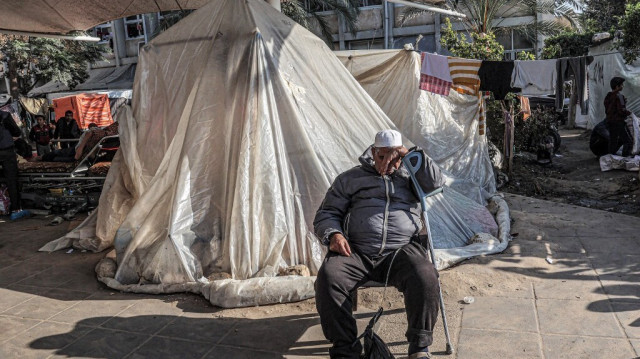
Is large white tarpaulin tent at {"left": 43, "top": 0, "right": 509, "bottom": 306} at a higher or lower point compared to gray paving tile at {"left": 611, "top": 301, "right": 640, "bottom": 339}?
higher

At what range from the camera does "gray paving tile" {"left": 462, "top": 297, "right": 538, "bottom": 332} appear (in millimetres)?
3812

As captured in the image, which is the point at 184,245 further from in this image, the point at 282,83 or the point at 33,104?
the point at 33,104

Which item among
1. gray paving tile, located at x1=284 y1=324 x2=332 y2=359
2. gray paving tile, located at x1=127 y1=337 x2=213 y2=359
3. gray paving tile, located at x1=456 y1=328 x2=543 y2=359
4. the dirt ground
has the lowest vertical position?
the dirt ground

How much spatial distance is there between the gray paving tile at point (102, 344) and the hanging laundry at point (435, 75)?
5890 millimetres

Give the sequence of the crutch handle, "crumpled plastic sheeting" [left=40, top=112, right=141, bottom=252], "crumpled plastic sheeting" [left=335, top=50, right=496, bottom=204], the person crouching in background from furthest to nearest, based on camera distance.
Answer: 1. the person crouching in background
2. "crumpled plastic sheeting" [left=335, top=50, right=496, bottom=204]
3. "crumpled plastic sheeting" [left=40, top=112, right=141, bottom=252]
4. the crutch handle

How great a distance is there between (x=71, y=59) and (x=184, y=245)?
886 inches

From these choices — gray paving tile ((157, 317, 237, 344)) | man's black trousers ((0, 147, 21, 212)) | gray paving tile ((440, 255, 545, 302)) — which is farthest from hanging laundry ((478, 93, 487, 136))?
man's black trousers ((0, 147, 21, 212))

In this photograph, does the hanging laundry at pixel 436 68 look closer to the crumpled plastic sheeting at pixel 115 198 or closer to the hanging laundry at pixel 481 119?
the hanging laundry at pixel 481 119

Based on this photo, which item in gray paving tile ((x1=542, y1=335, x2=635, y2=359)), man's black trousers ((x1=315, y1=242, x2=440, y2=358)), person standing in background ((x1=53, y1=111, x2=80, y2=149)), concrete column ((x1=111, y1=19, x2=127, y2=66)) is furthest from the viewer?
concrete column ((x1=111, y1=19, x2=127, y2=66))

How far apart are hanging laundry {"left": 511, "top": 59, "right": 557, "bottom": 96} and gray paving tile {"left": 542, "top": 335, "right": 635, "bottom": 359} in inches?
206

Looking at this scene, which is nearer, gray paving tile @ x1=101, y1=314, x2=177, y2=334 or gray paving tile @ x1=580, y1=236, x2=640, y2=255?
gray paving tile @ x1=101, y1=314, x2=177, y2=334

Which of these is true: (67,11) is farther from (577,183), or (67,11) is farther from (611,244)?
(577,183)

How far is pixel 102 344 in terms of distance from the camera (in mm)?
3805

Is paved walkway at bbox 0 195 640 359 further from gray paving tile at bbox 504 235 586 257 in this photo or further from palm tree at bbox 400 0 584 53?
palm tree at bbox 400 0 584 53
